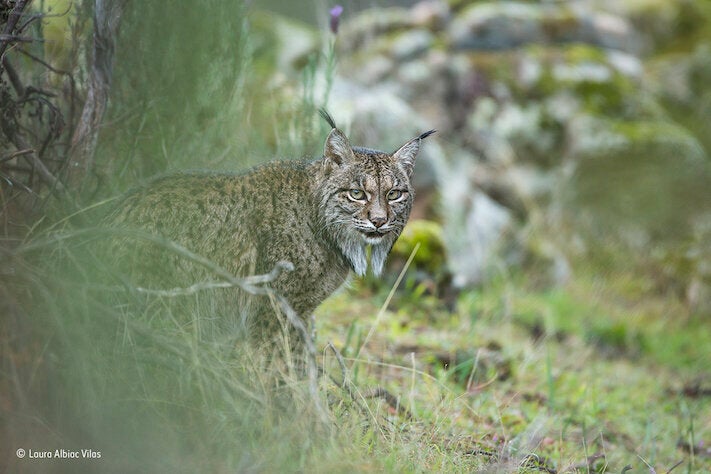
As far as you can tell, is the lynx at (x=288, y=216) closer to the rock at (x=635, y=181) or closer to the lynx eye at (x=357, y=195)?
the lynx eye at (x=357, y=195)

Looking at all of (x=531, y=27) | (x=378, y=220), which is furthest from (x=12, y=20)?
(x=531, y=27)

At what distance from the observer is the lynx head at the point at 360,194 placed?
137 inches

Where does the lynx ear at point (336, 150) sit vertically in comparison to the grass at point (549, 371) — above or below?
above

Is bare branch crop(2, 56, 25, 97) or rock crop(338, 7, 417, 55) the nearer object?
bare branch crop(2, 56, 25, 97)

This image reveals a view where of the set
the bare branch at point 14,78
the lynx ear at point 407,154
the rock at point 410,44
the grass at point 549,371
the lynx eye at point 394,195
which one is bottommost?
the grass at point 549,371

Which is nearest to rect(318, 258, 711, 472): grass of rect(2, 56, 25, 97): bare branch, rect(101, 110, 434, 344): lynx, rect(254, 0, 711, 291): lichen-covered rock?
rect(101, 110, 434, 344): lynx

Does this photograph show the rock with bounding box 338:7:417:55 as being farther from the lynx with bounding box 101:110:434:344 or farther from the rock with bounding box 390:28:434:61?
the lynx with bounding box 101:110:434:344

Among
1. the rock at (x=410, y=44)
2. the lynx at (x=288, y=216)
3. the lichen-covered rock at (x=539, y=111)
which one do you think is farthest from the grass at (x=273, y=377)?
the rock at (x=410, y=44)

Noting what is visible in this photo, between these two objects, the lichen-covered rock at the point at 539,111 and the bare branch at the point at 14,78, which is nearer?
the bare branch at the point at 14,78

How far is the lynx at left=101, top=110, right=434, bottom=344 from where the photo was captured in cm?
329

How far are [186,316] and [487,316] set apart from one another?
4059mm

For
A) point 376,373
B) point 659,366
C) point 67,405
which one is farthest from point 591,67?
point 67,405

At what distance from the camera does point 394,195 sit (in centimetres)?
358

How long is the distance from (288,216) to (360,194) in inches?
14.9
